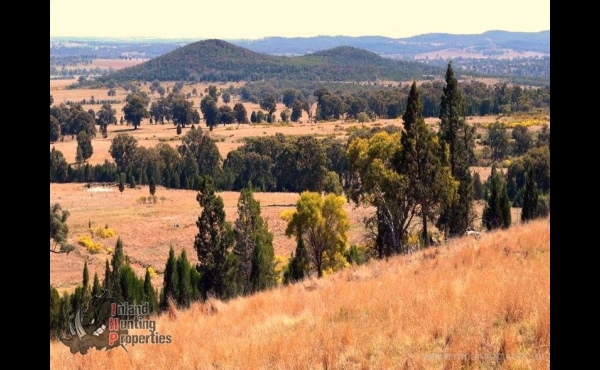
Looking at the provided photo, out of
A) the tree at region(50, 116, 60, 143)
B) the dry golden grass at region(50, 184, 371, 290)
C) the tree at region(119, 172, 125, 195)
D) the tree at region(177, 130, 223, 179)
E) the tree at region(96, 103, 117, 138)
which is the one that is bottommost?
the dry golden grass at region(50, 184, 371, 290)

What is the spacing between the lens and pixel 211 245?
35938 millimetres

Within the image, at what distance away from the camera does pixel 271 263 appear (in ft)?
122

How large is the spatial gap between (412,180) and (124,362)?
24677 millimetres

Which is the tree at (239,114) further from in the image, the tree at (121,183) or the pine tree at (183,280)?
the pine tree at (183,280)

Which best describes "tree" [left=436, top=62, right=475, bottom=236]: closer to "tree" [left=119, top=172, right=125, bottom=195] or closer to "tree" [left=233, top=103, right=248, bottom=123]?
"tree" [left=119, top=172, right=125, bottom=195]

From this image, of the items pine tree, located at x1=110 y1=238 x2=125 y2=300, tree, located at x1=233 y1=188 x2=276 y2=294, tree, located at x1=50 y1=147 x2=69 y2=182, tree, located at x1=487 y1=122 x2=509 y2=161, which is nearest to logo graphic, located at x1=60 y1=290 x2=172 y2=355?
pine tree, located at x1=110 y1=238 x2=125 y2=300

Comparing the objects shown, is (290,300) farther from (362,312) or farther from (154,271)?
(154,271)

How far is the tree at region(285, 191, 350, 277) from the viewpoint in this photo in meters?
35.5

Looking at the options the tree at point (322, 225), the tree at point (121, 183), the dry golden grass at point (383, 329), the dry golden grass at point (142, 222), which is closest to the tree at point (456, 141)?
the tree at point (322, 225)

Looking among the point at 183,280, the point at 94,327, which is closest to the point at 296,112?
the point at 183,280

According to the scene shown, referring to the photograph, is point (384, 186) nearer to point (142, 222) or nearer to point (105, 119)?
point (142, 222)

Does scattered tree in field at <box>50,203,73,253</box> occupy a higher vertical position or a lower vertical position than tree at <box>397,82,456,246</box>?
lower

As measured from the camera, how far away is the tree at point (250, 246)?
36.4 metres
